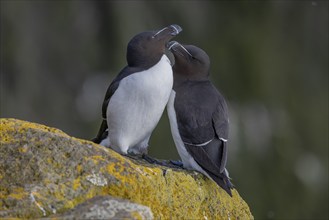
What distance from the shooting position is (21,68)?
15.9m

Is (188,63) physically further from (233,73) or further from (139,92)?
(233,73)

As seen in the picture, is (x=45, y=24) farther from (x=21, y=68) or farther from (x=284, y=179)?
(x=284, y=179)

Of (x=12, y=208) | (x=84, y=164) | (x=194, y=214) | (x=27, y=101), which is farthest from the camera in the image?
(x=27, y=101)

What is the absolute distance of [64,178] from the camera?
5.05 metres

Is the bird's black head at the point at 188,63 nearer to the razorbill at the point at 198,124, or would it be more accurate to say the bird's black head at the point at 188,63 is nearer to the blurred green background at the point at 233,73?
the razorbill at the point at 198,124

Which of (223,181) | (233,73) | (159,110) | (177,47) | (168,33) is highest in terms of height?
(168,33)

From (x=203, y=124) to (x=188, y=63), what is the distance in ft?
2.01

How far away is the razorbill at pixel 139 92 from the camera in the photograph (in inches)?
256

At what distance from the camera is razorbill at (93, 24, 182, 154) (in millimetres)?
6512

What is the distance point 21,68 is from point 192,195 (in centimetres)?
1056

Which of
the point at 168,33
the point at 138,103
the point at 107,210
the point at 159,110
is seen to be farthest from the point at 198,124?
the point at 107,210

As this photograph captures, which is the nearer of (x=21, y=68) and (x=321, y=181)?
(x=21, y=68)

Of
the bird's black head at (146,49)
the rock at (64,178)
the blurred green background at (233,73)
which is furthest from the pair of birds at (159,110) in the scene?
the blurred green background at (233,73)

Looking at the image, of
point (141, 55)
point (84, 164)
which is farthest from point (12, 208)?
point (141, 55)
